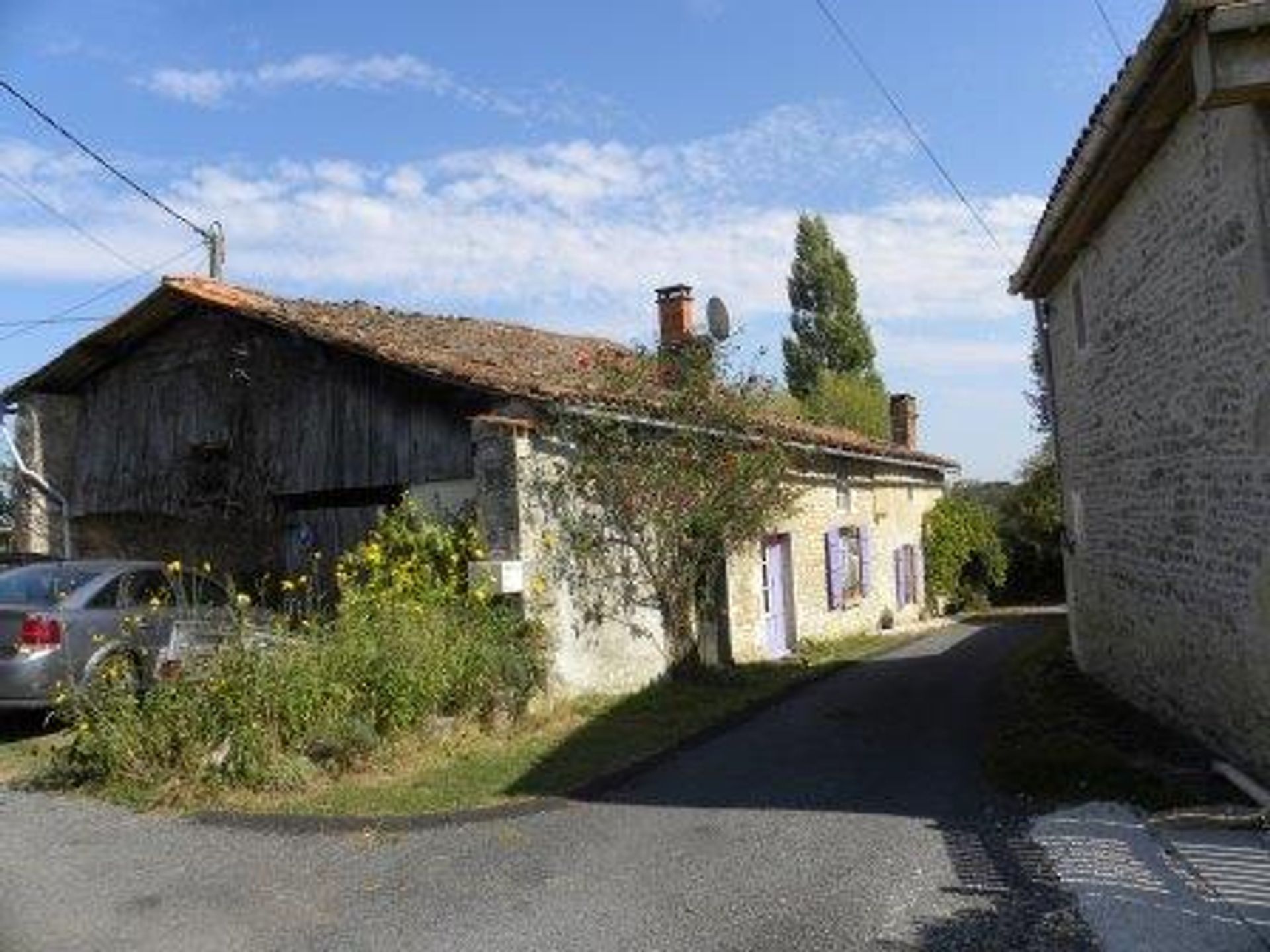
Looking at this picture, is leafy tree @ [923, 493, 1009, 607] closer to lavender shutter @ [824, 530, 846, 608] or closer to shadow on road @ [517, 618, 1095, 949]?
lavender shutter @ [824, 530, 846, 608]

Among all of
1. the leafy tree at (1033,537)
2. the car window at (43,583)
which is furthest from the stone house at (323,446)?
the leafy tree at (1033,537)

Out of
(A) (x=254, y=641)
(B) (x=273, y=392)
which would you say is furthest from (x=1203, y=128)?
(B) (x=273, y=392)

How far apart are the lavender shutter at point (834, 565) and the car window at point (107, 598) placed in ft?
40.4

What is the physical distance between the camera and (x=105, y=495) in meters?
16.4

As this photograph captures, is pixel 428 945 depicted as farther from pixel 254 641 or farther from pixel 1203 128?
pixel 1203 128

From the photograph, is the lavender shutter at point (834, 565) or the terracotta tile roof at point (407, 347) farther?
the lavender shutter at point (834, 565)

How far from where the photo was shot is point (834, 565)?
21.3 meters

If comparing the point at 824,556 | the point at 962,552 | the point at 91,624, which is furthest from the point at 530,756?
the point at 962,552

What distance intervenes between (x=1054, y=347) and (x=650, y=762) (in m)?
7.80

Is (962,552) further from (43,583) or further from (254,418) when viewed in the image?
(43,583)

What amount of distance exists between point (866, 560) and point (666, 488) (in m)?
10.5

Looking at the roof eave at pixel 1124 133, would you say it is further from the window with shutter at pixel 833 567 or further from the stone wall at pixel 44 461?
the stone wall at pixel 44 461

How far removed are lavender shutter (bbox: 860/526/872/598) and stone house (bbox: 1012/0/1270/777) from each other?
983cm

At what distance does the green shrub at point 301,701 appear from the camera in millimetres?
8883
